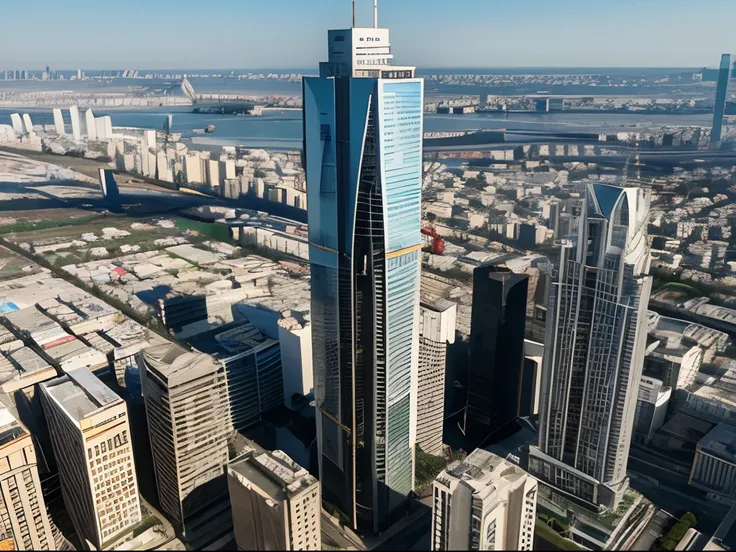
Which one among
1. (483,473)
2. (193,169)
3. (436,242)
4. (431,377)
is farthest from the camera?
(193,169)

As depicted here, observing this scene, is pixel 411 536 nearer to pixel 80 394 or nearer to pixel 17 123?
pixel 80 394

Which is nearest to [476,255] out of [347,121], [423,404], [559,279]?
[423,404]

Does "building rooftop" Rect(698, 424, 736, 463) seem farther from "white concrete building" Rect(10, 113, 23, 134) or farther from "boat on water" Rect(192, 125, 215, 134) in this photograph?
"white concrete building" Rect(10, 113, 23, 134)

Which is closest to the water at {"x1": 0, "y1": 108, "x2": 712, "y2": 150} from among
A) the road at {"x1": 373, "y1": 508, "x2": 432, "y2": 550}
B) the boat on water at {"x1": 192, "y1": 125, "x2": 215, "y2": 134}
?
the boat on water at {"x1": 192, "y1": 125, "x2": 215, "y2": 134}

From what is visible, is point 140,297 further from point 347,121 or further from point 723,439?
point 723,439

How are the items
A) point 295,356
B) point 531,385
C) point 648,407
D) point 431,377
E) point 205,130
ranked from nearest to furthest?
point 431,377 → point 648,407 → point 531,385 → point 295,356 → point 205,130

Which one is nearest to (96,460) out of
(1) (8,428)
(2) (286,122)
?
(1) (8,428)
